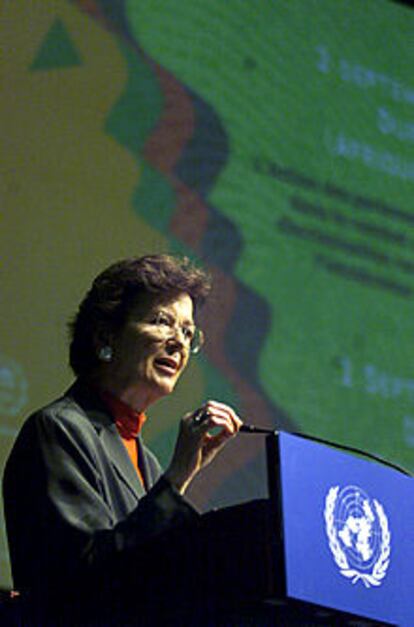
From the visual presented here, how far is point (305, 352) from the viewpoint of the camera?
12.8 ft

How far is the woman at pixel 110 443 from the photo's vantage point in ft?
6.87

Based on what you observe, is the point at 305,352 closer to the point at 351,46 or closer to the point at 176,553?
the point at 351,46

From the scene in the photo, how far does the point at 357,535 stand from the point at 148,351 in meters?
0.55

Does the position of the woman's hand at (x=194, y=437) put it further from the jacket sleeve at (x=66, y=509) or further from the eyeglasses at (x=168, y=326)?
the eyeglasses at (x=168, y=326)

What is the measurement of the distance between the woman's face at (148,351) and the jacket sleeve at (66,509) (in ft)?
0.54

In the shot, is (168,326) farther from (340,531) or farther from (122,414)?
(340,531)

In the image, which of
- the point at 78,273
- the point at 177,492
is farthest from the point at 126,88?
the point at 177,492

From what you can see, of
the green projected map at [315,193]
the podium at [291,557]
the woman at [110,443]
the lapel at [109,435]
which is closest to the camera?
the podium at [291,557]

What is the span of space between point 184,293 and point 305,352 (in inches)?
54.5

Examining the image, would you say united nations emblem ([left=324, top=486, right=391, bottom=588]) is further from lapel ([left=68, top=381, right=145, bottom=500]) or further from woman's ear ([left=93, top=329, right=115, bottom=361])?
woman's ear ([left=93, top=329, right=115, bottom=361])

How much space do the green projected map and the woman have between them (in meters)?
1.22

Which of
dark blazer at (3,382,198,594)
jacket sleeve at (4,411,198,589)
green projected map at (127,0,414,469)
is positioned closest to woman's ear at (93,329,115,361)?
dark blazer at (3,382,198,594)

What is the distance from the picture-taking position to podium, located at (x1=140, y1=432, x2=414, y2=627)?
6.52 ft

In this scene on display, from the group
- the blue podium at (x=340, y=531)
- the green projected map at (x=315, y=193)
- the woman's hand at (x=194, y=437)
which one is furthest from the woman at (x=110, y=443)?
the green projected map at (x=315, y=193)
